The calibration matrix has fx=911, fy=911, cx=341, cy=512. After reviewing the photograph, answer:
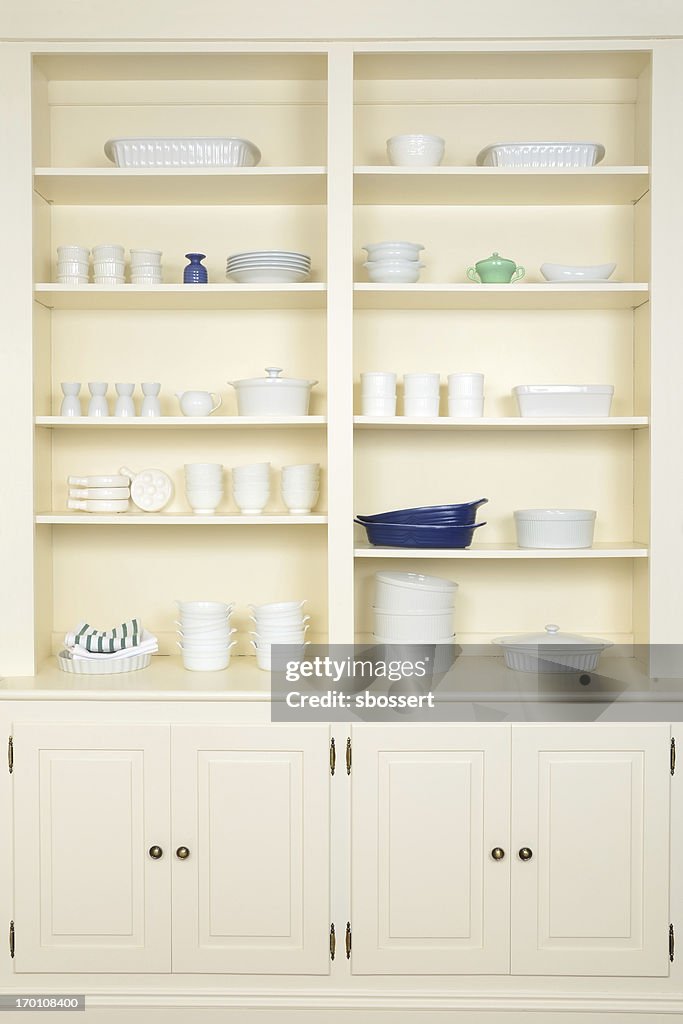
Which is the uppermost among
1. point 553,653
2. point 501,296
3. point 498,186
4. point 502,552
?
point 498,186

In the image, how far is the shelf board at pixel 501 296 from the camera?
8.73ft

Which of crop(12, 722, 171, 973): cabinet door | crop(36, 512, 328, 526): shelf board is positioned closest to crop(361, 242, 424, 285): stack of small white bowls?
crop(36, 512, 328, 526): shelf board

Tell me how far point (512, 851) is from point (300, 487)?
1190 mm

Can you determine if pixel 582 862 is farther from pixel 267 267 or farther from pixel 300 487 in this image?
pixel 267 267

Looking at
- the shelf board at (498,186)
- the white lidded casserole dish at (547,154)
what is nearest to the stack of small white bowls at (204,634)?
the shelf board at (498,186)

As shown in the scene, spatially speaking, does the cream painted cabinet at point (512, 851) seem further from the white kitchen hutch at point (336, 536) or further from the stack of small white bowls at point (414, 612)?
the stack of small white bowls at point (414, 612)

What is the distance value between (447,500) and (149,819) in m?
1.34

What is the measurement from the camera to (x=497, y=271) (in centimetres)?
271

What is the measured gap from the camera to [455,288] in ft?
8.73

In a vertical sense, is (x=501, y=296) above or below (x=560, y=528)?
above

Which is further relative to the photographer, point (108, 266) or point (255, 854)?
point (108, 266)

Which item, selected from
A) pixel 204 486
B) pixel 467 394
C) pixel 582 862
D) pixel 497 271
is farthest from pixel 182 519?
pixel 582 862

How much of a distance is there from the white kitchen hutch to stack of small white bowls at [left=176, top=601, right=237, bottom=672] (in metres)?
0.07

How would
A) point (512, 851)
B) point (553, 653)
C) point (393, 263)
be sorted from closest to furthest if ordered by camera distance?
point (512, 851)
point (553, 653)
point (393, 263)
